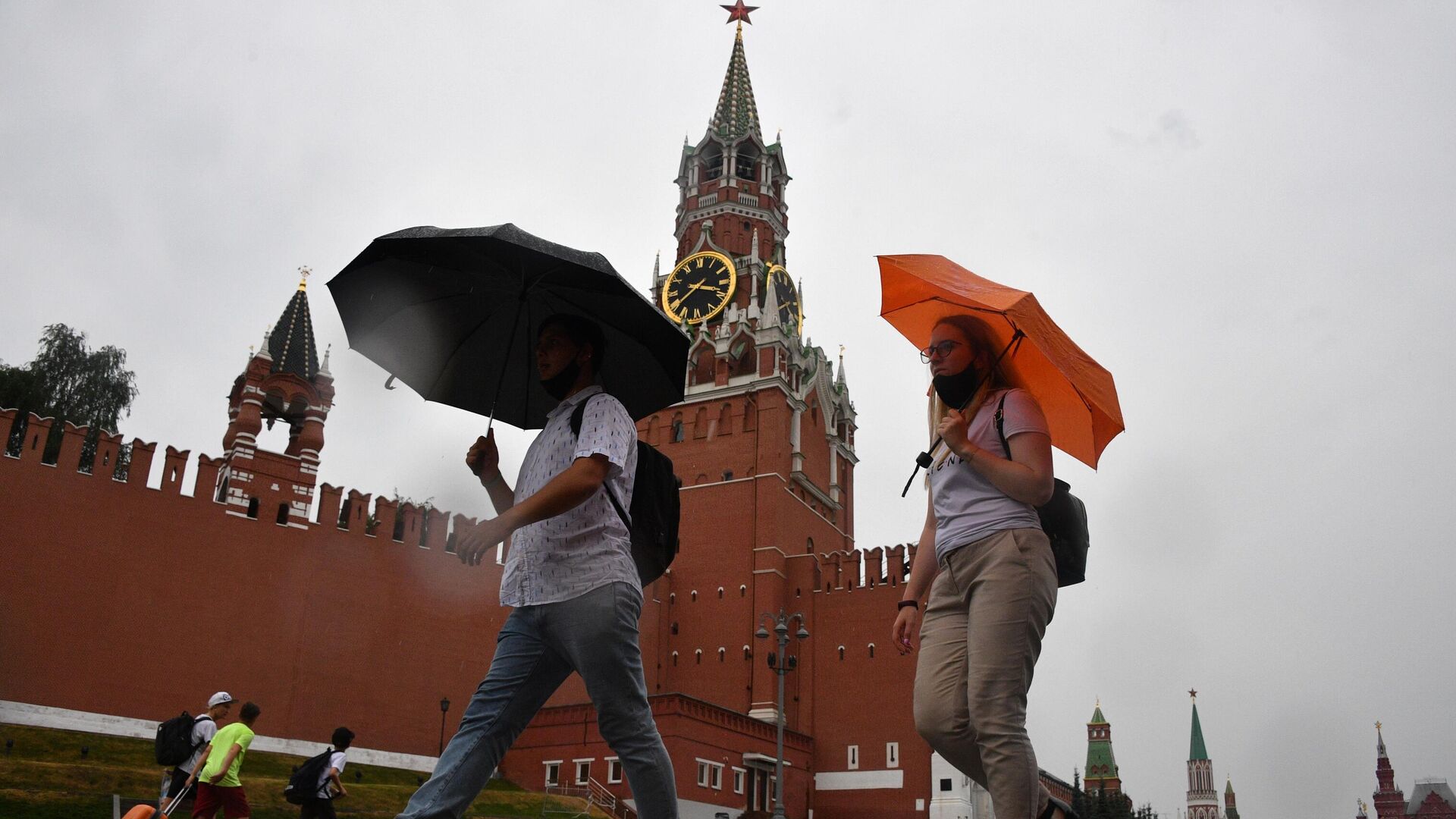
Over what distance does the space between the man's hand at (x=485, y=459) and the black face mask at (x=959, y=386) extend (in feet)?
4.96

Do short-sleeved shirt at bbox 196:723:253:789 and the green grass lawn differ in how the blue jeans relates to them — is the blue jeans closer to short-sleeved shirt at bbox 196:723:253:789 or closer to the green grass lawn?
short-sleeved shirt at bbox 196:723:253:789

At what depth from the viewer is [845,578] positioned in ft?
112

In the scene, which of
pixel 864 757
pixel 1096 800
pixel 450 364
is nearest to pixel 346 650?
pixel 864 757

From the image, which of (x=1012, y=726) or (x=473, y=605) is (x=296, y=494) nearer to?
(x=473, y=605)

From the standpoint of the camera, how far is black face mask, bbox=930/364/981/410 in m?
3.92

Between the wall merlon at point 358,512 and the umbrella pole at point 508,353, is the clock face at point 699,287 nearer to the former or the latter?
the wall merlon at point 358,512

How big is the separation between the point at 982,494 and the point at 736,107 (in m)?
43.3

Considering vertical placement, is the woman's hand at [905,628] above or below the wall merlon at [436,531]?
below

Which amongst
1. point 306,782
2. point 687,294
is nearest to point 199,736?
point 306,782

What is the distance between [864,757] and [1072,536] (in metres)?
29.2

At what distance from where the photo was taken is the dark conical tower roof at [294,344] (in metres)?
28.3

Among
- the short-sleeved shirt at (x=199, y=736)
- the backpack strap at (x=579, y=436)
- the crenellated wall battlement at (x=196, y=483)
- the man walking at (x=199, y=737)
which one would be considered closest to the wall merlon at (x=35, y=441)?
the crenellated wall battlement at (x=196, y=483)

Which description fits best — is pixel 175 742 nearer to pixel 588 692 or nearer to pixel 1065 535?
pixel 588 692

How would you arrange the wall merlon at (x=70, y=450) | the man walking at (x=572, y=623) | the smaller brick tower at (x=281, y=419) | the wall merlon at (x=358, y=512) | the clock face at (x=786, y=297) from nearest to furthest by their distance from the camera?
1. the man walking at (x=572, y=623)
2. the wall merlon at (x=70, y=450)
3. the smaller brick tower at (x=281, y=419)
4. the wall merlon at (x=358, y=512)
5. the clock face at (x=786, y=297)
